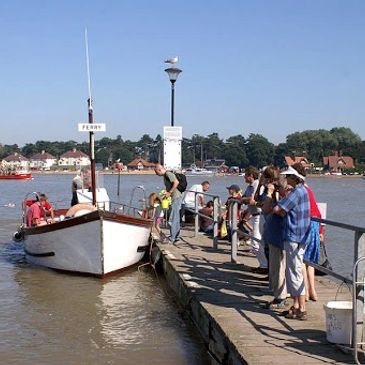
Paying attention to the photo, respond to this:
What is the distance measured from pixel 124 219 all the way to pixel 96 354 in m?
4.98

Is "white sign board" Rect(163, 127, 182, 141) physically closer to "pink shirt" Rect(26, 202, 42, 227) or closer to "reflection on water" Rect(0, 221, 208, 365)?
"reflection on water" Rect(0, 221, 208, 365)

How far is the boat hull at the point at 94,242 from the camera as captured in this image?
11.6 metres

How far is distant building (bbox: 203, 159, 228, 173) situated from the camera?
149m

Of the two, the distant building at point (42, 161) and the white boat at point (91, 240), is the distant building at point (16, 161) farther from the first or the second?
the white boat at point (91, 240)

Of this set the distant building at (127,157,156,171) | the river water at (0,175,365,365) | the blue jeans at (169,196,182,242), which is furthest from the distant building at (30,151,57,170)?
the river water at (0,175,365,365)

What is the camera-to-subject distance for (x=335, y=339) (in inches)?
219

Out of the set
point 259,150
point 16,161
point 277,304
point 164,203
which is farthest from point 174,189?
point 16,161

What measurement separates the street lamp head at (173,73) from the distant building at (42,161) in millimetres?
168387

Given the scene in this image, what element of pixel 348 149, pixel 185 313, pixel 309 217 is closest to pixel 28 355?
pixel 185 313

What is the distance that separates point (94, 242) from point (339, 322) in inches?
274

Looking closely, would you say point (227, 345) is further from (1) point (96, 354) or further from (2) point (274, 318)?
(1) point (96, 354)

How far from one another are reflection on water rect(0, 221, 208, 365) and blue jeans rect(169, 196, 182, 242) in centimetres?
105

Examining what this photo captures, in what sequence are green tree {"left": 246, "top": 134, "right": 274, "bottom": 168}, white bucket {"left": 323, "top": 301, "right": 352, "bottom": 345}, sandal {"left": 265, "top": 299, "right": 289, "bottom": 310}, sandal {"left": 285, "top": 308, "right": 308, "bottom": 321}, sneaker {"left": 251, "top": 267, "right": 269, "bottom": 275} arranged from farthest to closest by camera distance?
green tree {"left": 246, "top": 134, "right": 274, "bottom": 168} → sneaker {"left": 251, "top": 267, "right": 269, "bottom": 275} → sandal {"left": 265, "top": 299, "right": 289, "bottom": 310} → sandal {"left": 285, "top": 308, "right": 308, "bottom": 321} → white bucket {"left": 323, "top": 301, "right": 352, "bottom": 345}

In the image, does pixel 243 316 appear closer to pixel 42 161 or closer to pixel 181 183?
pixel 181 183
